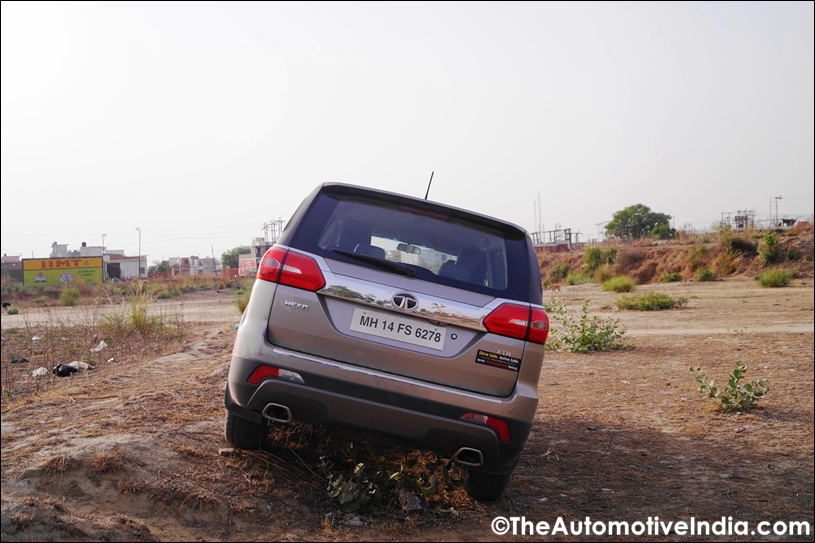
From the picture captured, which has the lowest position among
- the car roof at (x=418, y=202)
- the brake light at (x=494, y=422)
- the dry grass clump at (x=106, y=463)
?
the dry grass clump at (x=106, y=463)

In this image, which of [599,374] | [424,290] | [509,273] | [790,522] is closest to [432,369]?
[424,290]

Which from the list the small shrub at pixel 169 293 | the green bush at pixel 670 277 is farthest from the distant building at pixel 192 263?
the green bush at pixel 670 277

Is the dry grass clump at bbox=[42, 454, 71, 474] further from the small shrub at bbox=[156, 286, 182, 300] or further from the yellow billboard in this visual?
the yellow billboard

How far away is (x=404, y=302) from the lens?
3621 mm

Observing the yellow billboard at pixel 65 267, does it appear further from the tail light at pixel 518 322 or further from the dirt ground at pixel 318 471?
the tail light at pixel 518 322

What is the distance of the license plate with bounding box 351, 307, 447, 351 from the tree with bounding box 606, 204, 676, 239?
36983 millimetres

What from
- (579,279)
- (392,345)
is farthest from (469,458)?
(579,279)

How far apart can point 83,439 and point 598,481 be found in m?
3.52

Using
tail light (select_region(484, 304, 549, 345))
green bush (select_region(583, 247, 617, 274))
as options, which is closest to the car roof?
tail light (select_region(484, 304, 549, 345))

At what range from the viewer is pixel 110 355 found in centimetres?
980

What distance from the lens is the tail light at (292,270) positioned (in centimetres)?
365

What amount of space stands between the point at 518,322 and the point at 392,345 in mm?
709

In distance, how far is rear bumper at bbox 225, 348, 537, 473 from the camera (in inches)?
140

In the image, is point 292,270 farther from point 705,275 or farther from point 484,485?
point 705,275
